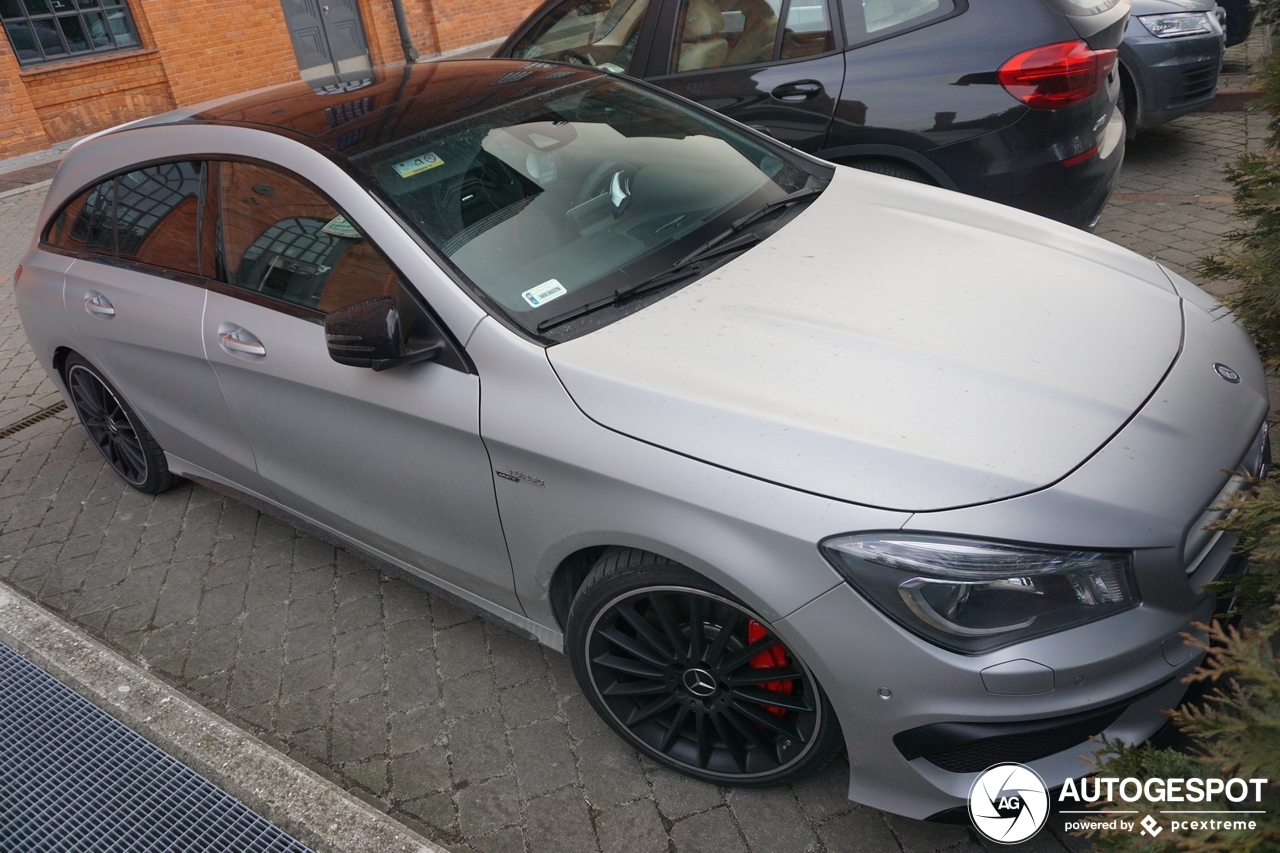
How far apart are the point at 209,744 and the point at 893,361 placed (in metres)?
2.23

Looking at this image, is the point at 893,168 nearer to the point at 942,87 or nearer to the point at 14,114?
the point at 942,87

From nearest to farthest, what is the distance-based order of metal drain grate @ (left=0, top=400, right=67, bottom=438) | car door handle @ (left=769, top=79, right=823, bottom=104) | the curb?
the curb → car door handle @ (left=769, top=79, right=823, bottom=104) → metal drain grate @ (left=0, top=400, right=67, bottom=438)

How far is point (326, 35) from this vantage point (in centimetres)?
1389

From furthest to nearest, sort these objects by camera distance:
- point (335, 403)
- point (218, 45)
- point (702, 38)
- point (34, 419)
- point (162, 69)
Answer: point (218, 45), point (162, 69), point (34, 419), point (702, 38), point (335, 403)

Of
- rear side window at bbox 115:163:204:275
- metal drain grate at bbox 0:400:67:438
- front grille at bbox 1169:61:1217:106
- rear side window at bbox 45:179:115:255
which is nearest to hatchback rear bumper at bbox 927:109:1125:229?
front grille at bbox 1169:61:1217:106

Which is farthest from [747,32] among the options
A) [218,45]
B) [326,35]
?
[326,35]

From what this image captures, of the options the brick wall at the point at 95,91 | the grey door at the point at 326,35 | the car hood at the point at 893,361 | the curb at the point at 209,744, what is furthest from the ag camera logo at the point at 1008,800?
the grey door at the point at 326,35

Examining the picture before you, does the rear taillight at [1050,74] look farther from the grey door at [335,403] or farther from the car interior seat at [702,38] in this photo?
the grey door at [335,403]

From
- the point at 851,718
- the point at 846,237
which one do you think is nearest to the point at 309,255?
the point at 846,237

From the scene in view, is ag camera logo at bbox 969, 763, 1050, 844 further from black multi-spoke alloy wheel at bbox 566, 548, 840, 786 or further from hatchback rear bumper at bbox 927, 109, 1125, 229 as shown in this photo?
hatchback rear bumper at bbox 927, 109, 1125, 229

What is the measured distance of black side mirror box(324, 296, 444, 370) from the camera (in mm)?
2467

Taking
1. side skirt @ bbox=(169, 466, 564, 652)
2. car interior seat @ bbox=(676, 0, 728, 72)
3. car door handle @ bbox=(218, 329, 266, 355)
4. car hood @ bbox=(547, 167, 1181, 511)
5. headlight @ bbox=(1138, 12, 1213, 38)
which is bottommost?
side skirt @ bbox=(169, 466, 564, 652)

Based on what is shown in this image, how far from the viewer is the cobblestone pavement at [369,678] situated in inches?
96.7

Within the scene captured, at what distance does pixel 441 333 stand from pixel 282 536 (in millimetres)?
1794
